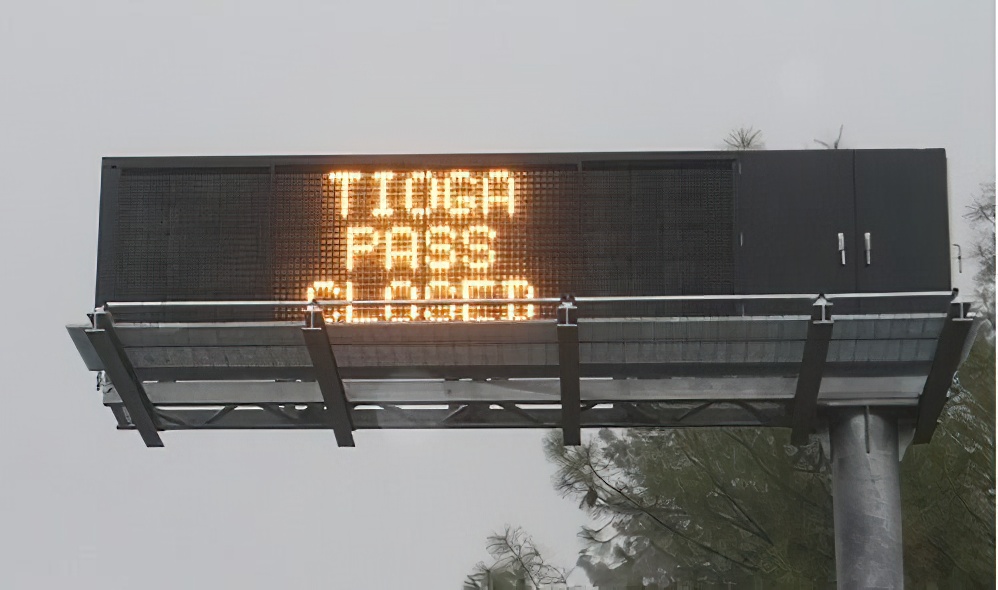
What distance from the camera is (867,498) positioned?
14906 millimetres

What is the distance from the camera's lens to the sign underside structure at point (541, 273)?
1405 cm

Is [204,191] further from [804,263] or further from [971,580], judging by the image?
[971,580]

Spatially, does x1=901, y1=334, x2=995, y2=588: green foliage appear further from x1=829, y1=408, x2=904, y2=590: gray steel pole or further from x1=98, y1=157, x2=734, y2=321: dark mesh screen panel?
x1=98, y1=157, x2=734, y2=321: dark mesh screen panel

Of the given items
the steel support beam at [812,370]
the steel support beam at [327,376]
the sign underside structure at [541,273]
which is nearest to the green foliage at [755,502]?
the steel support beam at [812,370]

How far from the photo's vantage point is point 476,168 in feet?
46.6

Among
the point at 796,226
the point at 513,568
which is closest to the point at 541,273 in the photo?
the point at 796,226

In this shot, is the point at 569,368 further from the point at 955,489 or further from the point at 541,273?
the point at 955,489

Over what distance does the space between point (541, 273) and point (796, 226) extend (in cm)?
206

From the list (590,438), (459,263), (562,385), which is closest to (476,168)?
(459,263)

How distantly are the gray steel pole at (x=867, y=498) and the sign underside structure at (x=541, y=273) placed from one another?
53 centimetres

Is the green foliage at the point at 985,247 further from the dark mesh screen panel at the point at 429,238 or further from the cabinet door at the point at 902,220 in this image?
the dark mesh screen panel at the point at 429,238

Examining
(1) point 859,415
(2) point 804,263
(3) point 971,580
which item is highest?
(2) point 804,263

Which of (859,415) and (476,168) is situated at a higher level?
(476,168)

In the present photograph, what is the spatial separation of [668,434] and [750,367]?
61.3 ft
